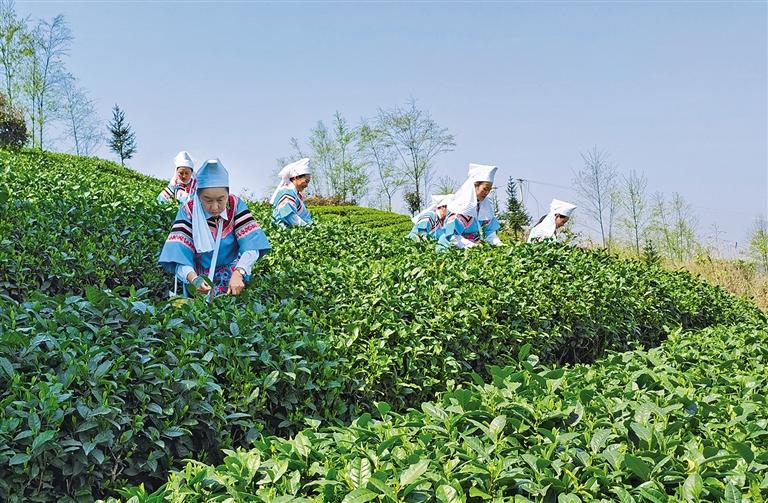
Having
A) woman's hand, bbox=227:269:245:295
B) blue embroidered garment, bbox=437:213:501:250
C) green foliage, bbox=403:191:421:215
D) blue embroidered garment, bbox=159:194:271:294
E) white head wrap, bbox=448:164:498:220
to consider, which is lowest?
woman's hand, bbox=227:269:245:295

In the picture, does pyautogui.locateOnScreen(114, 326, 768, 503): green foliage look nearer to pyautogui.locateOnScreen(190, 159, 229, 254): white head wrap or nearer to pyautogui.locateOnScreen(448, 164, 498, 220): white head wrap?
pyautogui.locateOnScreen(190, 159, 229, 254): white head wrap

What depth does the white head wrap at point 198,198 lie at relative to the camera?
3621 mm

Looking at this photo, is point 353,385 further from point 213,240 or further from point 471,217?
point 471,217

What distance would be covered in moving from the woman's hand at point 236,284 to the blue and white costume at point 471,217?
10.3ft

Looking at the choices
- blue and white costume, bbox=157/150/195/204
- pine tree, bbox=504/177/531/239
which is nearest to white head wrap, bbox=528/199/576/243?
blue and white costume, bbox=157/150/195/204

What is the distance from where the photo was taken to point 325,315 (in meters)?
3.62

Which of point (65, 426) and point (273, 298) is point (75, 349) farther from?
point (273, 298)

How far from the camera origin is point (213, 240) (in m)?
3.82

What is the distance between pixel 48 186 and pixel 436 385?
4793mm

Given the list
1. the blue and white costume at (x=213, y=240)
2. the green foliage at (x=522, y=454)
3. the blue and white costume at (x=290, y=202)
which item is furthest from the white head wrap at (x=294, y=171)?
the green foliage at (x=522, y=454)

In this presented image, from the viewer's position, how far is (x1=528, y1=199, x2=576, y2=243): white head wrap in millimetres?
7722

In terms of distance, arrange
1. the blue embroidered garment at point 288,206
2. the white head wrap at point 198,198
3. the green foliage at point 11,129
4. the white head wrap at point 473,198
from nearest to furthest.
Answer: the white head wrap at point 198,198
the white head wrap at point 473,198
the blue embroidered garment at point 288,206
the green foliage at point 11,129

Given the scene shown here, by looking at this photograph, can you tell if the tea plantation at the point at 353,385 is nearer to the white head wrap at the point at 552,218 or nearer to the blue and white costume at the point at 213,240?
the blue and white costume at the point at 213,240

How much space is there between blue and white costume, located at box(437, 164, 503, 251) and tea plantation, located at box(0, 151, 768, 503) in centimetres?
135
